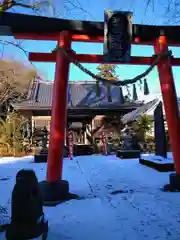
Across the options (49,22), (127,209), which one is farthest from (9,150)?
(127,209)

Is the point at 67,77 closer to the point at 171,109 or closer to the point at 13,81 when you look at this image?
the point at 171,109

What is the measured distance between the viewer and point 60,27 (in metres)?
5.24

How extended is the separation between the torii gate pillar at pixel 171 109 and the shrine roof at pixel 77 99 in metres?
10.4

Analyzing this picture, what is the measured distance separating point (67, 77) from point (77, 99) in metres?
13.2

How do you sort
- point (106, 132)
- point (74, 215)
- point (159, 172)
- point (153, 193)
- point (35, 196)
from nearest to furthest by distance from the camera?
point (35, 196)
point (74, 215)
point (153, 193)
point (159, 172)
point (106, 132)

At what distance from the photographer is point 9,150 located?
14.3 m

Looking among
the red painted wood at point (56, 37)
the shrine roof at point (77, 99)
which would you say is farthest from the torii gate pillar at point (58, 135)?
the shrine roof at point (77, 99)

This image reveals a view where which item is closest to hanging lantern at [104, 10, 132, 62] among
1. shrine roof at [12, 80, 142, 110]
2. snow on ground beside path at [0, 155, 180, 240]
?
snow on ground beside path at [0, 155, 180, 240]

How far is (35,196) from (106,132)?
1424cm

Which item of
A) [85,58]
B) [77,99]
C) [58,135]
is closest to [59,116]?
[58,135]

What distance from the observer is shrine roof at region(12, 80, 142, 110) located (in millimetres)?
16078

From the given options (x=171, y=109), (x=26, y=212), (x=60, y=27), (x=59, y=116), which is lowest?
(x=26, y=212)

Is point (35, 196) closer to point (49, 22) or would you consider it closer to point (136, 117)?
point (49, 22)

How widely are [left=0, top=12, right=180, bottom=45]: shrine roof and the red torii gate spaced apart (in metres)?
0.02
